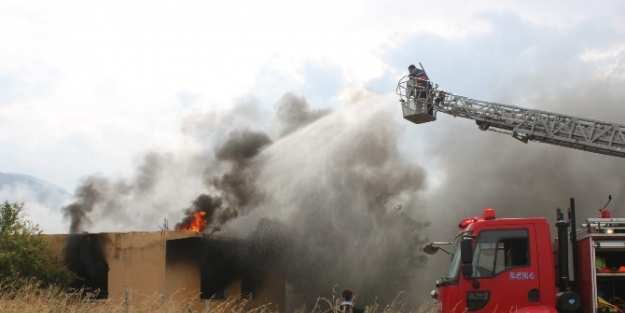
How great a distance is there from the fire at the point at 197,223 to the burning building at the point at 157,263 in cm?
245

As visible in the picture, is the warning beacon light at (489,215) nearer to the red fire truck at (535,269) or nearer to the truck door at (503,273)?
the red fire truck at (535,269)

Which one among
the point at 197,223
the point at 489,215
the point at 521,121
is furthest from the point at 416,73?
the point at 197,223

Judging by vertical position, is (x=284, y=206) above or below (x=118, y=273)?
above

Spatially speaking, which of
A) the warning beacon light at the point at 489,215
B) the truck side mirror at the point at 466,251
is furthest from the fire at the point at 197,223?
the truck side mirror at the point at 466,251

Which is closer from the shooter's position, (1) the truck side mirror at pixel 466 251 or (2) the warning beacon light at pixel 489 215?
(1) the truck side mirror at pixel 466 251

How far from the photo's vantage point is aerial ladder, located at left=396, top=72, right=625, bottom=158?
17234 mm

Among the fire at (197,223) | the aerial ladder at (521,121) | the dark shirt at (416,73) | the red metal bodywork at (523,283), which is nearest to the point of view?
the red metal bodywork at (523,283)

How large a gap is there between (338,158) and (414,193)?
519 cm

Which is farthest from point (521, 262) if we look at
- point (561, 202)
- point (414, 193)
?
point (414, 193)

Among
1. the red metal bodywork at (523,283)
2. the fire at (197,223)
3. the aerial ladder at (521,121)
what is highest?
the aerial ladder at (521,121)

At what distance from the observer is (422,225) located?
105 ft

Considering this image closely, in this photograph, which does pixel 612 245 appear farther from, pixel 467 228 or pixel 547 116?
pixel 547 116

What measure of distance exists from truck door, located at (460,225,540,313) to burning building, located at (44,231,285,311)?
1175 centimetres

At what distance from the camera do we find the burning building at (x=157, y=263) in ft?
74.2
